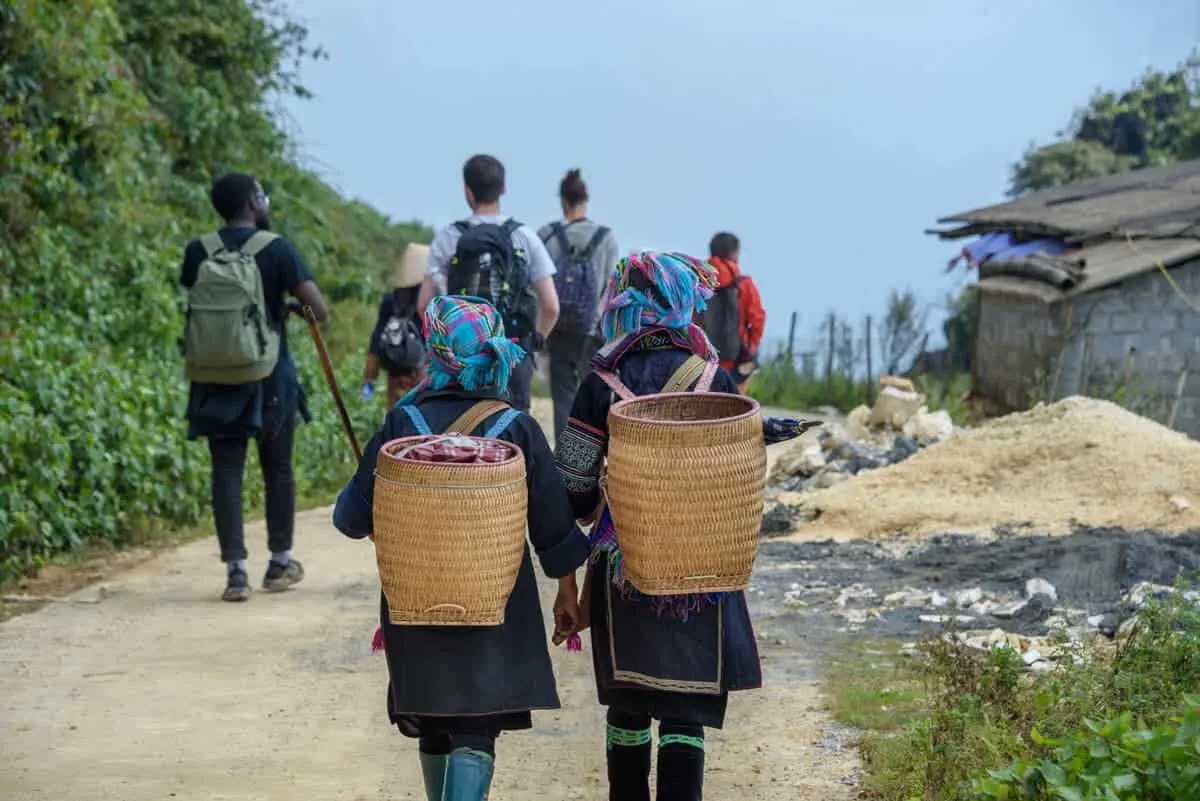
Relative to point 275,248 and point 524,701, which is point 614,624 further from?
point 275,248

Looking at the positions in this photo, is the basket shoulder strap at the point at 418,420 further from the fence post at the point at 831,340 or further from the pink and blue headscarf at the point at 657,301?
the fence post at the point at 831,340

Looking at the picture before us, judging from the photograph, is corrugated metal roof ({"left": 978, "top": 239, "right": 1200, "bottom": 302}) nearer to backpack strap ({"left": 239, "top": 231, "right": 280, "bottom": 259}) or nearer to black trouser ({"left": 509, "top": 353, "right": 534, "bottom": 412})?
black trouser ({"left": 509, "top": 353, "right": 534, "bottom": 412})

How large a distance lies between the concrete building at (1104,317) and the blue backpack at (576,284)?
803 cm

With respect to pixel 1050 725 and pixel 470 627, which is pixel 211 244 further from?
pixel 1050 725

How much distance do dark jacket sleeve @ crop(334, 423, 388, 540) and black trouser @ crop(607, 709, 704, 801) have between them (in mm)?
863

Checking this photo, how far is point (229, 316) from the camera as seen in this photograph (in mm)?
7652

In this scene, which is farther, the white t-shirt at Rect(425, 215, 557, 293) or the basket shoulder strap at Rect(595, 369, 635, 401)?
the white t-shirt at Rect(425, 215, 557, 293)

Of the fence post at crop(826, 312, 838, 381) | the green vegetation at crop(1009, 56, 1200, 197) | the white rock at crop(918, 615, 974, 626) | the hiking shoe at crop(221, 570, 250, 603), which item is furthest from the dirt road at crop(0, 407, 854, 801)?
the green vegetation at crop(1009, 56, 1200, 197)

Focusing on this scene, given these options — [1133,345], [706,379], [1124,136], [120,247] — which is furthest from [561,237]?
[1124,136]

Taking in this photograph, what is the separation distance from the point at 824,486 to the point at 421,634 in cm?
898

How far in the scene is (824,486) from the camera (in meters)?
13.0

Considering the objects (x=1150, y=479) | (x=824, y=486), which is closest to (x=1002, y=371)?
(x=824, y=486)

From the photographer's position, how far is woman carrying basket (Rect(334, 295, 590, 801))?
14.0 feet

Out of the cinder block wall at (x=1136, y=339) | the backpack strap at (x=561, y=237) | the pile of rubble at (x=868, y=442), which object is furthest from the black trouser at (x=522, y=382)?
the cinder block wall at (x=1136, y=339)
